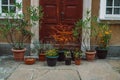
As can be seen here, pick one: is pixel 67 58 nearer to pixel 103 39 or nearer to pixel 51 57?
pixel 51 57

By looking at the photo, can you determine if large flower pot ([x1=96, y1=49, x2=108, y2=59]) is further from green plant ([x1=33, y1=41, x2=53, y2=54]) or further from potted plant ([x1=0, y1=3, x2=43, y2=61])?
potted plant ([x1=0, y1=3, x2=43, y2=61])

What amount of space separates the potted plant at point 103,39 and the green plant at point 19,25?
2026mm

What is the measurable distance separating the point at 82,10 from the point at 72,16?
0.39 meters

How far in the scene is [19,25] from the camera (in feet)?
32.1

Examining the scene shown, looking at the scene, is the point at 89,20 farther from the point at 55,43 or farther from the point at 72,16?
A: the point at 55,43

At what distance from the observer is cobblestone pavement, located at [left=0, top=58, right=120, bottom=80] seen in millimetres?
7891

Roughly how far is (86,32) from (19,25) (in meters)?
2.21

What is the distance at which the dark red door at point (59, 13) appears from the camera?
10180 mm

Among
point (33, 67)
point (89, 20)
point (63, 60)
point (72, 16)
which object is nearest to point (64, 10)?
point (72, 16)

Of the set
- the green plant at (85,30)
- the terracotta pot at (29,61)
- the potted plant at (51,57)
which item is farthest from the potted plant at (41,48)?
the green plant at (85,30)

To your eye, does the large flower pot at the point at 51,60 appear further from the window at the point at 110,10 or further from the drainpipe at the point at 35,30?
the window at the point at 110,10

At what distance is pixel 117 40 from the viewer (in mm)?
10266

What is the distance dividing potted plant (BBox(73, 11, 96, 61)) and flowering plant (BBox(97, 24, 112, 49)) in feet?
0.76

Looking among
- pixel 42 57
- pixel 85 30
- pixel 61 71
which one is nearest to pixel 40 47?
pixel 42 57
